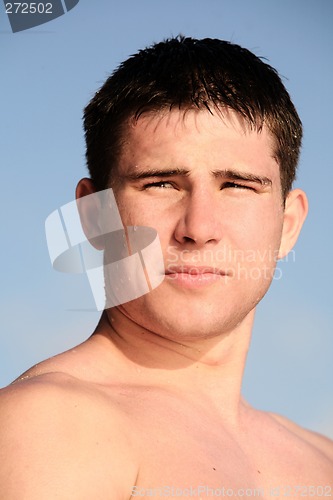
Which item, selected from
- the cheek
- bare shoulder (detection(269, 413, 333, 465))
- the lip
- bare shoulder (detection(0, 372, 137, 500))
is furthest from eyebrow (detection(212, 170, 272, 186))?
bare shoulder (detection(269, 413, 333, 465))

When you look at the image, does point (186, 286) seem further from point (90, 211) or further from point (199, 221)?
point (90, 211)

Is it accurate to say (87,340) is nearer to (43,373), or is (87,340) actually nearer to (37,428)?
(43,373)

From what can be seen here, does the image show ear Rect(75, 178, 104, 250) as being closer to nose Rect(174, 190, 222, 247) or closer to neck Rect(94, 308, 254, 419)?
neck Rect(94, 308, 254, 419)

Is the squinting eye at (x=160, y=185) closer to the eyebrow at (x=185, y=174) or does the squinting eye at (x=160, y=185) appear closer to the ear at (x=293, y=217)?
the eyebrow at (x=185, y=174)

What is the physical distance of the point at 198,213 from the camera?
3.74 meters

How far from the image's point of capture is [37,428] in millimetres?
3094

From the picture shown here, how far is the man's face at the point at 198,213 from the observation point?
12.5 feet

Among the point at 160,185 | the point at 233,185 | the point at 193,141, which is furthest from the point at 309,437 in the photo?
the point at 193,141

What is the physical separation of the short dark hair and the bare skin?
109mm

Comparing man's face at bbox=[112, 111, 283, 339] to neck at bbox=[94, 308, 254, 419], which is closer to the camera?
man's face at bbox=[112, 111, 283, 339]

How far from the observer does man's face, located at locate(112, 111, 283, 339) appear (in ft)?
12.5

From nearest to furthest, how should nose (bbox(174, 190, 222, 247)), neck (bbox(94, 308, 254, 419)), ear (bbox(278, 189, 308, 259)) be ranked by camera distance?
nose (bbox(174, 190, 222, 247)) < neck (bbox(94, 308, 254, 419)) < ear (bbox(278, 189, 308, 259))

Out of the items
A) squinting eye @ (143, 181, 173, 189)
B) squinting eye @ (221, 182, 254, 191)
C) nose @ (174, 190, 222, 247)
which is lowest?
nose @ (174, 190, 222, 247)

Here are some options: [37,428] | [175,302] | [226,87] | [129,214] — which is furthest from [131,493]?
[226,87]
